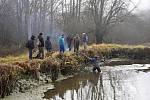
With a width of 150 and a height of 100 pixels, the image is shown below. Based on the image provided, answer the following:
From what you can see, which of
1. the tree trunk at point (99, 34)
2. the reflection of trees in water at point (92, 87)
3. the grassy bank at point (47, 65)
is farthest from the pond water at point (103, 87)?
the tree trunk at point (99, 34)

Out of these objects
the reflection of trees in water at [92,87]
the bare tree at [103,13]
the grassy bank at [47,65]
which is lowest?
the reflection of trees in water at [92,87]

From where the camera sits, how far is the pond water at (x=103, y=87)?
20578 millimetres

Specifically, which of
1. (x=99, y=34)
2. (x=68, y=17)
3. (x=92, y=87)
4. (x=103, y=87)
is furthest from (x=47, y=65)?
(x=68, y=17)

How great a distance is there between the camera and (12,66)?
73.6 feet

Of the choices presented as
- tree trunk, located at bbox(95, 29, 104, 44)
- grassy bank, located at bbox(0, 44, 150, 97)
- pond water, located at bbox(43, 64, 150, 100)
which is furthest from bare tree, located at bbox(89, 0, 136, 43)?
pond water, located at bbox(43, 64, 150, 100)

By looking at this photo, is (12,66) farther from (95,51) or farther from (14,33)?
(14,33)

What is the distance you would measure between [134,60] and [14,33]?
2304 centimetres

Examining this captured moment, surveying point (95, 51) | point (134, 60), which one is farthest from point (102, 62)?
point (134, 60)

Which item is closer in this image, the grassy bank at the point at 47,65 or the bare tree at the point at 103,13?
the grassy bank at the point at 47,65

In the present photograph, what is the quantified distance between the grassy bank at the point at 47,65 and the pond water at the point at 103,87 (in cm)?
103

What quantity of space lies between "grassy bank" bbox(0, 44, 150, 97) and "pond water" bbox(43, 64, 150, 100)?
1.03 meters

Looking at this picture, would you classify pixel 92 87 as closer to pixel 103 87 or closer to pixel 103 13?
pixel 103 87

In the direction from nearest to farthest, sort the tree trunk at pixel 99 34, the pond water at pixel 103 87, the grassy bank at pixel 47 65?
the pond water at pixel 103 87
the grassy bank at pixel 47 65
the tree trunk at pixel 99 34

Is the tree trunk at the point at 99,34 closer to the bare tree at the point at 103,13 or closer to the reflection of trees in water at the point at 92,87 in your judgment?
the bare tree at the point at 103,13
